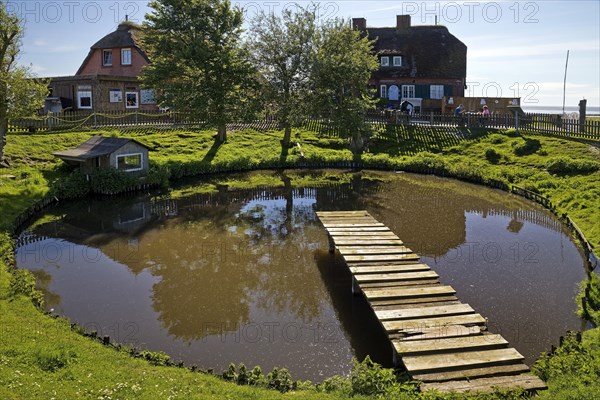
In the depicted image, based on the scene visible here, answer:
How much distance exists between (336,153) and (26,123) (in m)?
21.6

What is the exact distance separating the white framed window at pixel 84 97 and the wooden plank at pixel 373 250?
34.9m

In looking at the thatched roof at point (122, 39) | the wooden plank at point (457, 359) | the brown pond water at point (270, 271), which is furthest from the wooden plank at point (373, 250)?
the thatched roof at point (122, 39)

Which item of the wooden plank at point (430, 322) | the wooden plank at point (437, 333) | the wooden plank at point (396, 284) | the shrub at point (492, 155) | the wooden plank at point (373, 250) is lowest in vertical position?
the wooden plank at point (437, 333)

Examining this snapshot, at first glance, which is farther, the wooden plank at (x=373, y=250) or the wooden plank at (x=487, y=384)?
the wooden plank at (x=373, y=250)

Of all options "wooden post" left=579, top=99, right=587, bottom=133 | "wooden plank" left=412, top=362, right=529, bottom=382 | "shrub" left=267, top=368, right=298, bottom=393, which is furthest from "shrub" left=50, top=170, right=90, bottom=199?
"wooden post" left=579, top=99, right=587, bottom=133

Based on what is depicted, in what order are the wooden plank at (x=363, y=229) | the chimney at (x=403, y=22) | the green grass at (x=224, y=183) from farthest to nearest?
1. the chimney at (x=403, y=22)
2. the wooden plank at (x=363, y=229)
3. the green grass at (x=224, y=183)

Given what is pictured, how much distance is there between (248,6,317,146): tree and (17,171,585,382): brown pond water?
40.3 feet

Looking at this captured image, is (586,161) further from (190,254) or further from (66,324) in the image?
(66,324)

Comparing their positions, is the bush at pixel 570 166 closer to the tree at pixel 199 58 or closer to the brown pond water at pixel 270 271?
the brown pond water at pixel 270 271

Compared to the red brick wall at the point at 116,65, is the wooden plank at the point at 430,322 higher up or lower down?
lower down

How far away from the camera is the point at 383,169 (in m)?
36.7

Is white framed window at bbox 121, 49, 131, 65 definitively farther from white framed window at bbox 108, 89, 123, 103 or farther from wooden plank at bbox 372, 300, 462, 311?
wooden plank at bbox 372, 300, 462, 311

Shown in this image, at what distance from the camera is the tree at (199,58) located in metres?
36.5

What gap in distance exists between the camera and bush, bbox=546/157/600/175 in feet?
89.1
